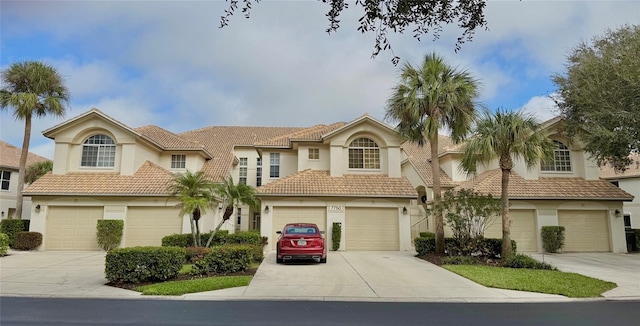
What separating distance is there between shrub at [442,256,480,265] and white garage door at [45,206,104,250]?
17.1 m

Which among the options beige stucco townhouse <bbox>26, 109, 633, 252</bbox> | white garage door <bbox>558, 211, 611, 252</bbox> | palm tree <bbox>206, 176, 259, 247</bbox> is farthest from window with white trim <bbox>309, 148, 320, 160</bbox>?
white garage door <bbox>558, 211, 611, 252</bbox>

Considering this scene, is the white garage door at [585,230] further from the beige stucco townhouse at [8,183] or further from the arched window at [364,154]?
the beige stucco townhouse at [8,183]

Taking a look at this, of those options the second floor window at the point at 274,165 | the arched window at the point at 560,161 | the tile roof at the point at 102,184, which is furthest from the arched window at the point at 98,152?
the arched window at the point at 560,161

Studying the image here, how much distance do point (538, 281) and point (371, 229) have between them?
1051cm

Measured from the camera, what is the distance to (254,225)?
102 feet

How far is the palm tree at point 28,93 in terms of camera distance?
914 inches

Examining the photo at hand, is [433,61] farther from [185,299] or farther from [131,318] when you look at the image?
[131,318]

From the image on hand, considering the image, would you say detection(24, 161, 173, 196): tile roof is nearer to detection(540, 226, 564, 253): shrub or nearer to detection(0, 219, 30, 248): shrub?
detection(0, 219, 30, 248): shrub

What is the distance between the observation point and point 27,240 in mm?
19969

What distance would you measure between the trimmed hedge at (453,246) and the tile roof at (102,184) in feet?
42.4

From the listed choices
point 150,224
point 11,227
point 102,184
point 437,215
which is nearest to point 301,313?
point 437,215

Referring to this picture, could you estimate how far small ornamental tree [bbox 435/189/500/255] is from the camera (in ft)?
53.6

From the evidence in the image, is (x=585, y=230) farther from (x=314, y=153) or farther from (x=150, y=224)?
(x=150, y=224)

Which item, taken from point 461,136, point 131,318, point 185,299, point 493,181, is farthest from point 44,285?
point 493,181
